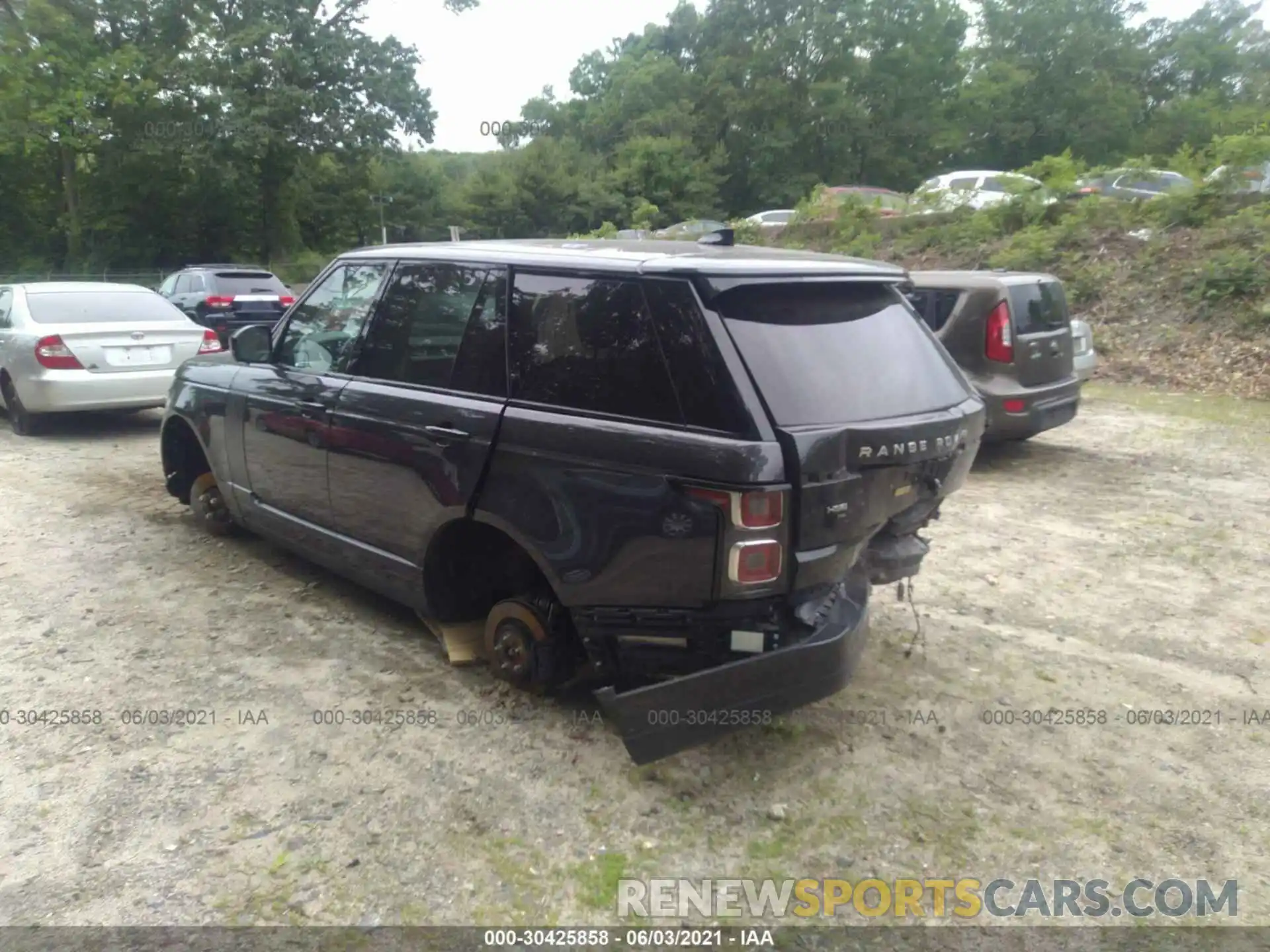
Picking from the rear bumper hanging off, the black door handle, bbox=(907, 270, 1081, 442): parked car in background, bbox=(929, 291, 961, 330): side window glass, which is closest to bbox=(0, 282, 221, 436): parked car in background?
the black door handle

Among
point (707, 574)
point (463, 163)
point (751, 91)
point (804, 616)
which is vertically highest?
point (751, 91)

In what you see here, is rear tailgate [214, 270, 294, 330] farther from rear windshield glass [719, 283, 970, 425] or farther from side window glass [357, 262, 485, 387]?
rear windshield glass [719, 283, 970, 425]

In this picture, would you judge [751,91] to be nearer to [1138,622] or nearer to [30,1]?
[30,1]

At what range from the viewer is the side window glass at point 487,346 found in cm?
362

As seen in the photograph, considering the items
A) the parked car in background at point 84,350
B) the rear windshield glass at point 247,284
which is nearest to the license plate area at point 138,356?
the parked car in background at point 84,350

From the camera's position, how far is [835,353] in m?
3.27

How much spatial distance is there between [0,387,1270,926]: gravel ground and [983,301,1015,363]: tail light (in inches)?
89.7

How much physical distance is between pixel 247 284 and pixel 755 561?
15.0m

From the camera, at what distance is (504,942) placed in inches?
102

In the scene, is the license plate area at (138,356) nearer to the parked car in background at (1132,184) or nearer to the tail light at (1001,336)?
the tail light at (1001,336)

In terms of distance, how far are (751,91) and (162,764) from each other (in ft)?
137

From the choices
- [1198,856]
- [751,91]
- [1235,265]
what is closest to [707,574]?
[1198,856]

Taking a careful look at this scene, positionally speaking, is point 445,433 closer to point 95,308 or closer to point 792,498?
point 792,498

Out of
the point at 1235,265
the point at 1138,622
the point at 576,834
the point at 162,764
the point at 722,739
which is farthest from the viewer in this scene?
the point at 1235,265
